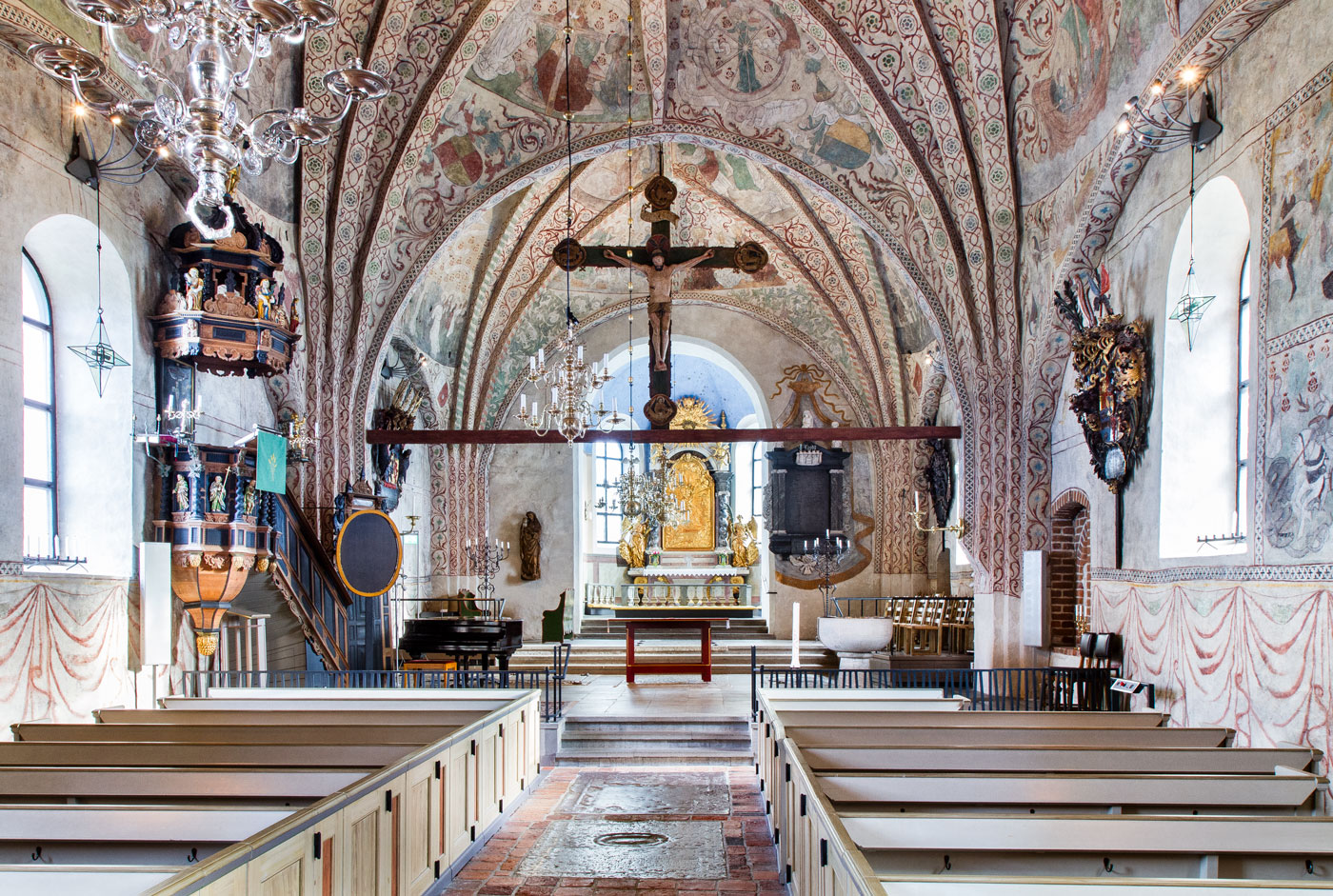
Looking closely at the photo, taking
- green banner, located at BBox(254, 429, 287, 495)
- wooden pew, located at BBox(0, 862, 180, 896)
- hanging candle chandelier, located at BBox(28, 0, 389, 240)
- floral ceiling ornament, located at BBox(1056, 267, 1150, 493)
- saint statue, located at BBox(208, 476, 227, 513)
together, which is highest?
hanging candle chandelier, located at BBox(28, 0, 389, 240)

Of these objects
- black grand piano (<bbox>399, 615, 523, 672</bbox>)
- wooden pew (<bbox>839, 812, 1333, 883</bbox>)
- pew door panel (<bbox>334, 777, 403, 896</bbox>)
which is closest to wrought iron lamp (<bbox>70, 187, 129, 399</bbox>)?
pew door panel (<bbox>334, 777, 403, 896</bbox>)

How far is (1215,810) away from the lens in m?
5.70

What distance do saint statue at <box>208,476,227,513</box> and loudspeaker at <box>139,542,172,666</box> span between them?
57 cm

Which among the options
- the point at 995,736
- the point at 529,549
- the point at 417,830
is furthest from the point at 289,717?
the point at 529,549

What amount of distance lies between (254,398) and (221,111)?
8.21m

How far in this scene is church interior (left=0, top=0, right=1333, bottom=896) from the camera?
18.6ft

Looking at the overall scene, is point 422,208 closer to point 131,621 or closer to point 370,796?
point 131,621

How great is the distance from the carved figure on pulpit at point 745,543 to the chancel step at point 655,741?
11.7 m

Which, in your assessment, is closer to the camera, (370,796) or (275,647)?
(370,796)

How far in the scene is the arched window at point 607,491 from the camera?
2470cm

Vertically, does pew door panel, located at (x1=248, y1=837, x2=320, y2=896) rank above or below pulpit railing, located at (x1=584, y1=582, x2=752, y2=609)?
above

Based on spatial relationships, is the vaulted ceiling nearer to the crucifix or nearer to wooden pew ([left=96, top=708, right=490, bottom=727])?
the crucifix

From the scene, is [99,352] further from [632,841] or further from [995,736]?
[995,736]

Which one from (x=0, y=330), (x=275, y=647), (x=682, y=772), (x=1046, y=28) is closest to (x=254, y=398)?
(x=275, y=647)
